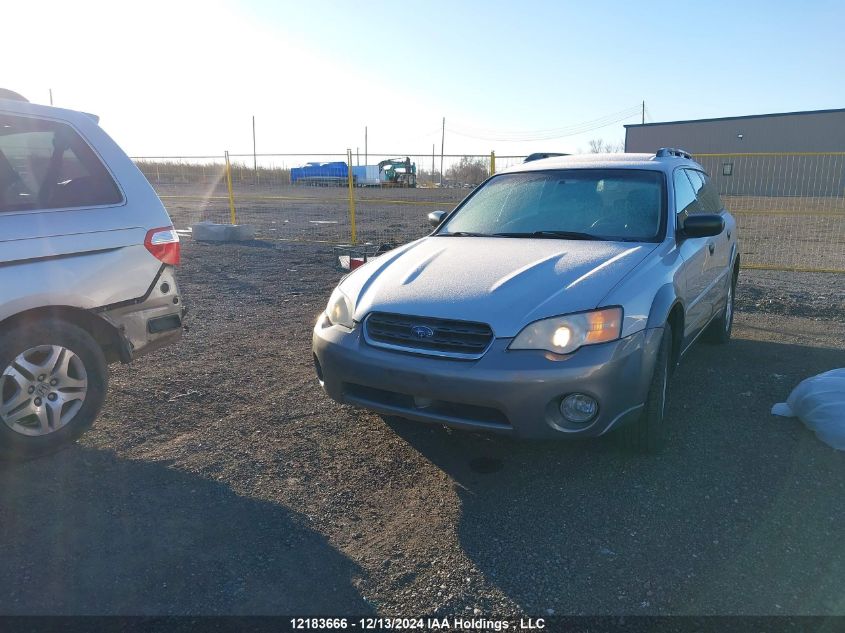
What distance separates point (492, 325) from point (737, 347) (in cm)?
386

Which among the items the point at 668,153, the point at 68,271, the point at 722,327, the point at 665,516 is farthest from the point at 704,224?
the point at 68,271

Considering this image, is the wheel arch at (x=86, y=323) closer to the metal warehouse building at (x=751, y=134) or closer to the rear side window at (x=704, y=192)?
the rear side window at (x=704, y=192)

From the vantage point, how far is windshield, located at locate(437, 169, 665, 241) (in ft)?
14.0

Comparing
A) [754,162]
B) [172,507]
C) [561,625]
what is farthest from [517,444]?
[754,162]

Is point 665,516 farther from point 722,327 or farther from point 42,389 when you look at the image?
point 722,327

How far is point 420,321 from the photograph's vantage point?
130 inches

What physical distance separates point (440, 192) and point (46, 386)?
14.9 metres

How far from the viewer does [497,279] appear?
3.50 meters

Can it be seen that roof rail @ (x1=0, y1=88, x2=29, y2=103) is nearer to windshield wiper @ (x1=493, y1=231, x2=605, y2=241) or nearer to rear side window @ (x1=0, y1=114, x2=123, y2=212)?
rear side window @ (x1=0, y1=114, x2=123, y2=212)

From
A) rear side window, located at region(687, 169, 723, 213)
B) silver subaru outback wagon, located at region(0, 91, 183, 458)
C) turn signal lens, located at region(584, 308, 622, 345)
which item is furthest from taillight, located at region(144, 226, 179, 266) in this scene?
rear side window, located at region(687, 169, 723, 213)

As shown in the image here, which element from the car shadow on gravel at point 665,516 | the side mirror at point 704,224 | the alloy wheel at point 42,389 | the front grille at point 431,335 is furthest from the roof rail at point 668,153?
the alloy wheel at point 42,389

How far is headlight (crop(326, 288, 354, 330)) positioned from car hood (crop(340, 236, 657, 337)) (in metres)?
0.05

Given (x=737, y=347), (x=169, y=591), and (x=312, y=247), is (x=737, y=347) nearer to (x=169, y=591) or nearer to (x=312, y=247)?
(x=169, y=591)

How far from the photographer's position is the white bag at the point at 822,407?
3.77 m
